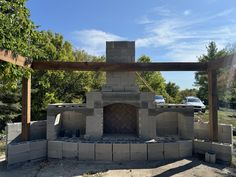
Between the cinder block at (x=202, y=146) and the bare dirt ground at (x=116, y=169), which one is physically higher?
the cinder block at (x=202, y=146)

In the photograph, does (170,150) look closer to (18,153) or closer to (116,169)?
(116,169)

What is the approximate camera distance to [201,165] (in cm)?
751

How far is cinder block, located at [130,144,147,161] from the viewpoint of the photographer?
8039 mm

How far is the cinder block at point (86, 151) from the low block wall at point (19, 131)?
7.54 feet

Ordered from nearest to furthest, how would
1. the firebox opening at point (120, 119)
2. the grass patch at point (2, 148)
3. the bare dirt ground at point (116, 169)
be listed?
the bare dirt ground at point (116, 169), the grass patch at point (2, 148), the firebox opening at point (120, 119)

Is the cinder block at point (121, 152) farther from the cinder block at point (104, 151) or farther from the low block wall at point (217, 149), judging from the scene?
the low block wall at point (217, 149)

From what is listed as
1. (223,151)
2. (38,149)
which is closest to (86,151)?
(38,149)

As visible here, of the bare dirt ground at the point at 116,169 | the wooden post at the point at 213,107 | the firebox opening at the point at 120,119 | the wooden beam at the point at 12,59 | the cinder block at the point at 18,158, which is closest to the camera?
the wooden beam at the point at 12,59

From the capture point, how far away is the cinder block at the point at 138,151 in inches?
316

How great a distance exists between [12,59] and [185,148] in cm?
724

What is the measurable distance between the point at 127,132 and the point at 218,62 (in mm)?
5273

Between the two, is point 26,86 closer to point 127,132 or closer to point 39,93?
point 127,132

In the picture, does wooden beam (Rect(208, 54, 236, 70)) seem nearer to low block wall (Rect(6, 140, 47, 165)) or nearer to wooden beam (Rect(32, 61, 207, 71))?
wooden beam (Rect(32, 61, 207, 71))

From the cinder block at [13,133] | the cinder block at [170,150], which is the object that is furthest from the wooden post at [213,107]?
the cinder block at [13,133]
